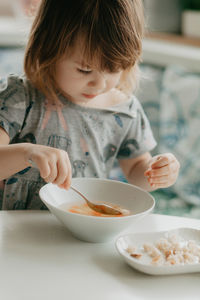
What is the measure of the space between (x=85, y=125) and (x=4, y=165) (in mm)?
304

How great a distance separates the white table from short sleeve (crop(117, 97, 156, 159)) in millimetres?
417

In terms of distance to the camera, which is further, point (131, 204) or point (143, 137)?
point (143, 137)

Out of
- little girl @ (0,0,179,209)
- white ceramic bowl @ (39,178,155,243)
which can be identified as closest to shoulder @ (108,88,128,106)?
little girl @ (0,0,179,209)

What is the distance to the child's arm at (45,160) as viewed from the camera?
814 mm

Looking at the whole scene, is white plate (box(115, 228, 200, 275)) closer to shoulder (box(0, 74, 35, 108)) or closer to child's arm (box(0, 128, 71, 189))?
child's arm (box(0, 128, 71, 189))

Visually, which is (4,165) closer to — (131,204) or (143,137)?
(131,204)

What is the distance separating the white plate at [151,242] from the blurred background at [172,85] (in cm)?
87

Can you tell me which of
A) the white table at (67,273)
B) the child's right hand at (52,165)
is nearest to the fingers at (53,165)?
the child's right hand at (52,165)

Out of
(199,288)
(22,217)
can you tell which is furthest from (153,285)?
(22,217)

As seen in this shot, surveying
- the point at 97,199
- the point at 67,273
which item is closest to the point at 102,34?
→ the point at 97,199

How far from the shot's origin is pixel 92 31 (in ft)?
3.17

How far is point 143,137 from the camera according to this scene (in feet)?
4.20

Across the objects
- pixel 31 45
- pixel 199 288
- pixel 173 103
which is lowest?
pixel 173 103

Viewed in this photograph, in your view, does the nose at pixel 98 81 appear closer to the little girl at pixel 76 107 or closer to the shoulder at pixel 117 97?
the little girl at pixel 76 107
